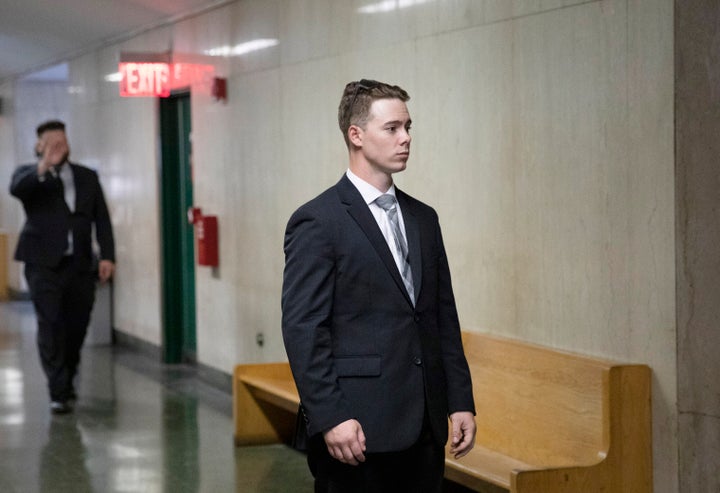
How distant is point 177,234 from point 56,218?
8.42 feet

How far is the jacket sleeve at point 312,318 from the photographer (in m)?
3.07

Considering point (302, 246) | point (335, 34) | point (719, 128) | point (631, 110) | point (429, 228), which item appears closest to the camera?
point (302, 246)

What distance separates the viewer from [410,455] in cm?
325

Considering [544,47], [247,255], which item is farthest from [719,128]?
[247,255]

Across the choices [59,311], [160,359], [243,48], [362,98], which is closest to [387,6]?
[243,48]

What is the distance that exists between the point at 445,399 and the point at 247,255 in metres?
5.28

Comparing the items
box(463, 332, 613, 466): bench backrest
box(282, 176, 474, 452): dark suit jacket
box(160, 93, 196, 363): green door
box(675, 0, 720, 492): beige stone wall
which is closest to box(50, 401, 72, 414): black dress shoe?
box(160, 93, 196, 363): green door

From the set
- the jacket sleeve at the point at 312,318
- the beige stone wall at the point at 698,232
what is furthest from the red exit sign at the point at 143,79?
the jacket sleeve at the point at 312,318

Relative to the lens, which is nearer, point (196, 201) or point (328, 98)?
point (328, 98)

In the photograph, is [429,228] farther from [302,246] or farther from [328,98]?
[328,98]

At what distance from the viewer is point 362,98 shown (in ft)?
10.6

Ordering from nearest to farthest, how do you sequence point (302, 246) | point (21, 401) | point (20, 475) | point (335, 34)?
1. point (302, 246)
2. point (20, 475)
3. point (335, 34)
4. point (21, 401)

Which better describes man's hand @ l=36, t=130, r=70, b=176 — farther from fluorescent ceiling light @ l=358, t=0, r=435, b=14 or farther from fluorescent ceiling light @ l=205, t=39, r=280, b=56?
fluorescent ceiling light @ l=358, t=0, r=435, b=14

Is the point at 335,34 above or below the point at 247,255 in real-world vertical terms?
above
